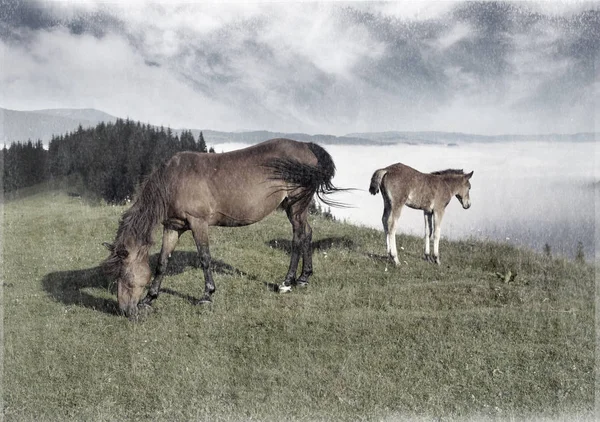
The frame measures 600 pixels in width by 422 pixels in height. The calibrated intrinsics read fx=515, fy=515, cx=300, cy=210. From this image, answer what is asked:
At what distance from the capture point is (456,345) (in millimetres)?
8445

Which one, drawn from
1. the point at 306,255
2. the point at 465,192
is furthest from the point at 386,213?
the point at 306,255

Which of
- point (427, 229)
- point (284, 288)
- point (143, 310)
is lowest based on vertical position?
point (143, 310)

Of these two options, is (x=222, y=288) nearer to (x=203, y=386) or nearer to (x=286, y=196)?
(x=286, y=196)

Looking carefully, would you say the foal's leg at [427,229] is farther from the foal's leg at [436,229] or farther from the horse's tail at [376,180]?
the horse's tail at [376,180]

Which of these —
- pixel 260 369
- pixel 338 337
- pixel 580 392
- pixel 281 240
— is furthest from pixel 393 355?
pixel 281 240

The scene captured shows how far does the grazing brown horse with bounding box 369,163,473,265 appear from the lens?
14.5m

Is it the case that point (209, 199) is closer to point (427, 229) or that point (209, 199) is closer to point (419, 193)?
point (419, 193)

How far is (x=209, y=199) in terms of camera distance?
10.4 m

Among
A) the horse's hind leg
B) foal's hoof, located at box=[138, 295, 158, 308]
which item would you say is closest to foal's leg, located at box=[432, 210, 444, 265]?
the horse's hind leg

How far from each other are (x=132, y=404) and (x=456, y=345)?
5.07 m

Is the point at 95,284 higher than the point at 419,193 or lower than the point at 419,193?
lower

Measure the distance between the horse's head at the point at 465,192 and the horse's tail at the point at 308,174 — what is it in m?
6.03

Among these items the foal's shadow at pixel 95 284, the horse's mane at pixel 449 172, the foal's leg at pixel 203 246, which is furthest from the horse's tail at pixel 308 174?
the horse's mane at pixel 449 172

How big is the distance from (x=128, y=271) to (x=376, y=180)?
751cm
